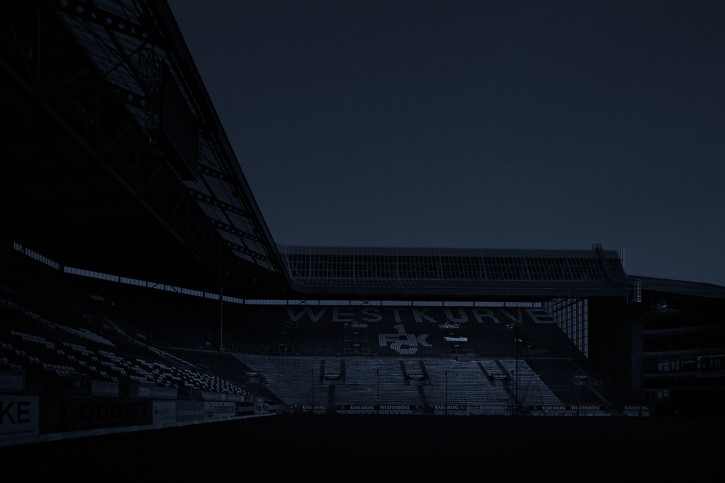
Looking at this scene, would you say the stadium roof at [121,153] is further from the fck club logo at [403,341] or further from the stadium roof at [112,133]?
the fck club logo at [403,341]

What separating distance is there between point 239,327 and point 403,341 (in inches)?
613

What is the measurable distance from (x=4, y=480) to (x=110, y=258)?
38.0m

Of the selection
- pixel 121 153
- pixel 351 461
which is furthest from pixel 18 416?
pixel 351 461

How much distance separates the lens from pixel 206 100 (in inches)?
766

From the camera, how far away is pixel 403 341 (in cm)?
6119

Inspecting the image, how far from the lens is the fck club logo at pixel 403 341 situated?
196 feet

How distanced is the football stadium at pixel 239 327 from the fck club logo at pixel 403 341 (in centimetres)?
37

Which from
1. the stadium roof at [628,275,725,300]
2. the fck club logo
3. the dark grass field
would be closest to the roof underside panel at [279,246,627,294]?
the stadium roof at [628,275,725,300]

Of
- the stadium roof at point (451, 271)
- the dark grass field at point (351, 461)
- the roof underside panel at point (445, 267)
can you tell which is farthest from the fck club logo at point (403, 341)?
the dark grass field at point (351, 461)

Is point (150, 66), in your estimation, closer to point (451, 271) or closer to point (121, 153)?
point (121, 153)

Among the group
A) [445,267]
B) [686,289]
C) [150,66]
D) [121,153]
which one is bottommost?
[686,289]

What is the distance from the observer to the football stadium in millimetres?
13164

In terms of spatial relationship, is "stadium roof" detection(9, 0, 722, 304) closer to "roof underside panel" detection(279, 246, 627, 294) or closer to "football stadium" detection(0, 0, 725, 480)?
"football stadium" detection(0, 0, 725, 480)

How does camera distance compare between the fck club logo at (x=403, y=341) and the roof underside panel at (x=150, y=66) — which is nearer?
the roof underside panel at (x=150, y=66)
